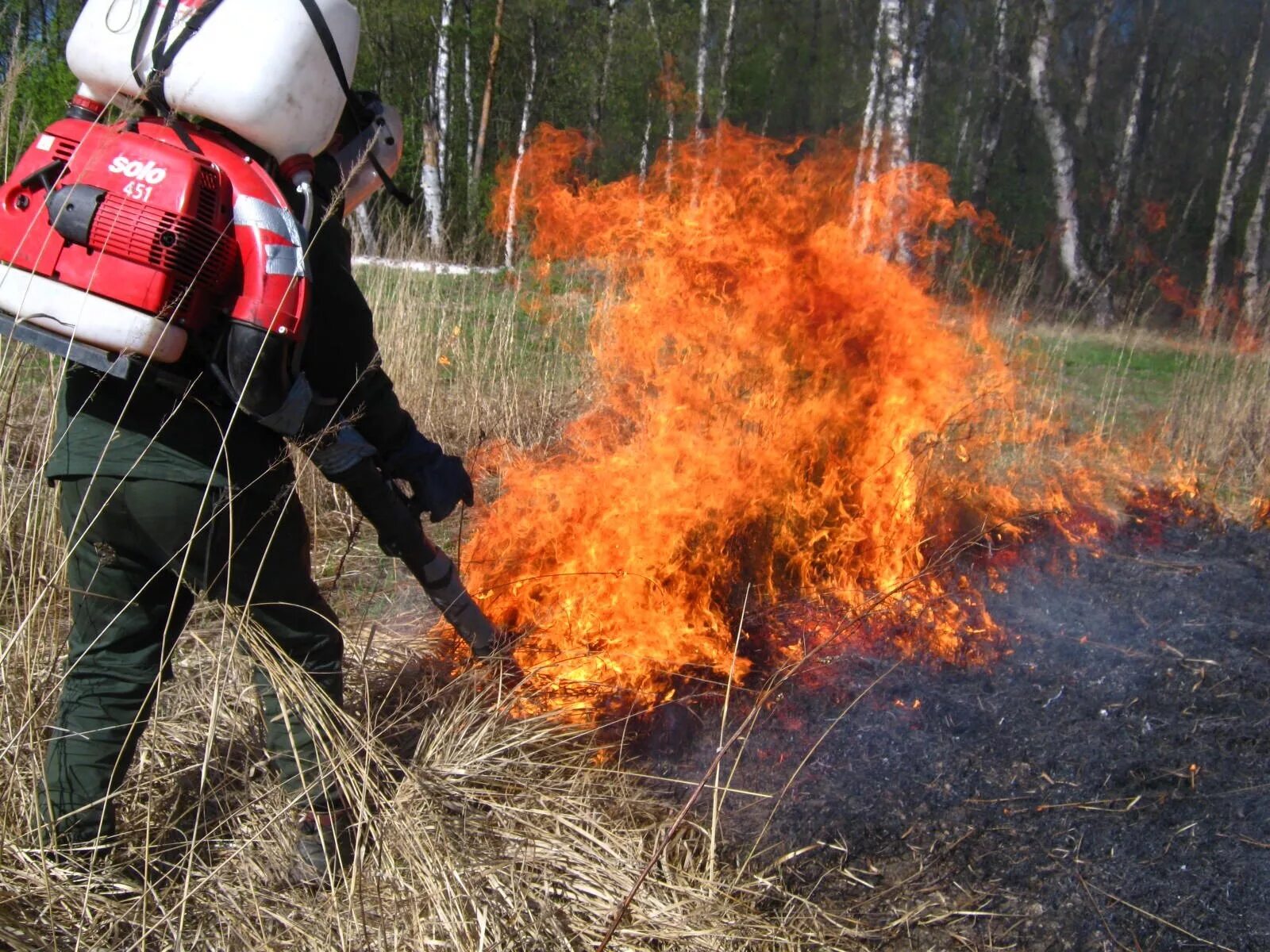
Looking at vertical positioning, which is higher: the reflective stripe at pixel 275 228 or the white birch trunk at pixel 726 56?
the white birch trunk at pixel 726 56

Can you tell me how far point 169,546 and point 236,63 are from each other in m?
1.02

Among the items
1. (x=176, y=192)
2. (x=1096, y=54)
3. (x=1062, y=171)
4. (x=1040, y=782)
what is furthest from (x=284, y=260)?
(x=1096, y=54)

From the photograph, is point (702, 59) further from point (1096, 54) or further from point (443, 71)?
point (1096, 54)

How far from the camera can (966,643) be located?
3338 millimetres

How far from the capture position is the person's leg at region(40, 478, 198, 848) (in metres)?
1.97

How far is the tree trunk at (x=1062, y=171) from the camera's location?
14516 mm

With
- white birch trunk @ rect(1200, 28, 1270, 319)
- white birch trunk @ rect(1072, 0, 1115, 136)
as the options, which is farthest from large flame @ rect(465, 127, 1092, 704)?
white birch trunk @ rect(1072, 0, 1115, 136)

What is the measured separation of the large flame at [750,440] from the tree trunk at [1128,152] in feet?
54.6

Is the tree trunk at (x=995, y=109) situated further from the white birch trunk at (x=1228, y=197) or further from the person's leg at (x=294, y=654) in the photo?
the person's leg at (x=294, y=654)

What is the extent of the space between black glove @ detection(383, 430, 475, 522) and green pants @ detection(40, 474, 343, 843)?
400mm

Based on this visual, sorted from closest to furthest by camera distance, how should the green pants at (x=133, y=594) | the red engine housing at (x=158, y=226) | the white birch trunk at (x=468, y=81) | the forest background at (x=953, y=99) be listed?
the red engine housing at (x=158, y=226) < the green pants at (x=133, y=594) < the forest background at (x=953, y=99) < the white birch trunk at (x=468, y=81)

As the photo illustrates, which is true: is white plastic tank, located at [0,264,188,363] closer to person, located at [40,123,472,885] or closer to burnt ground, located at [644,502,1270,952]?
person, located at [40,123,472,885]

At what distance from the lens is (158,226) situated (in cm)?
175

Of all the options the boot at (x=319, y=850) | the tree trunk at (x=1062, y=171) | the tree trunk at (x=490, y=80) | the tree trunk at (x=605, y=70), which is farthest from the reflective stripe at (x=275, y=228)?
the tree trunk at (x=605, y=70)
